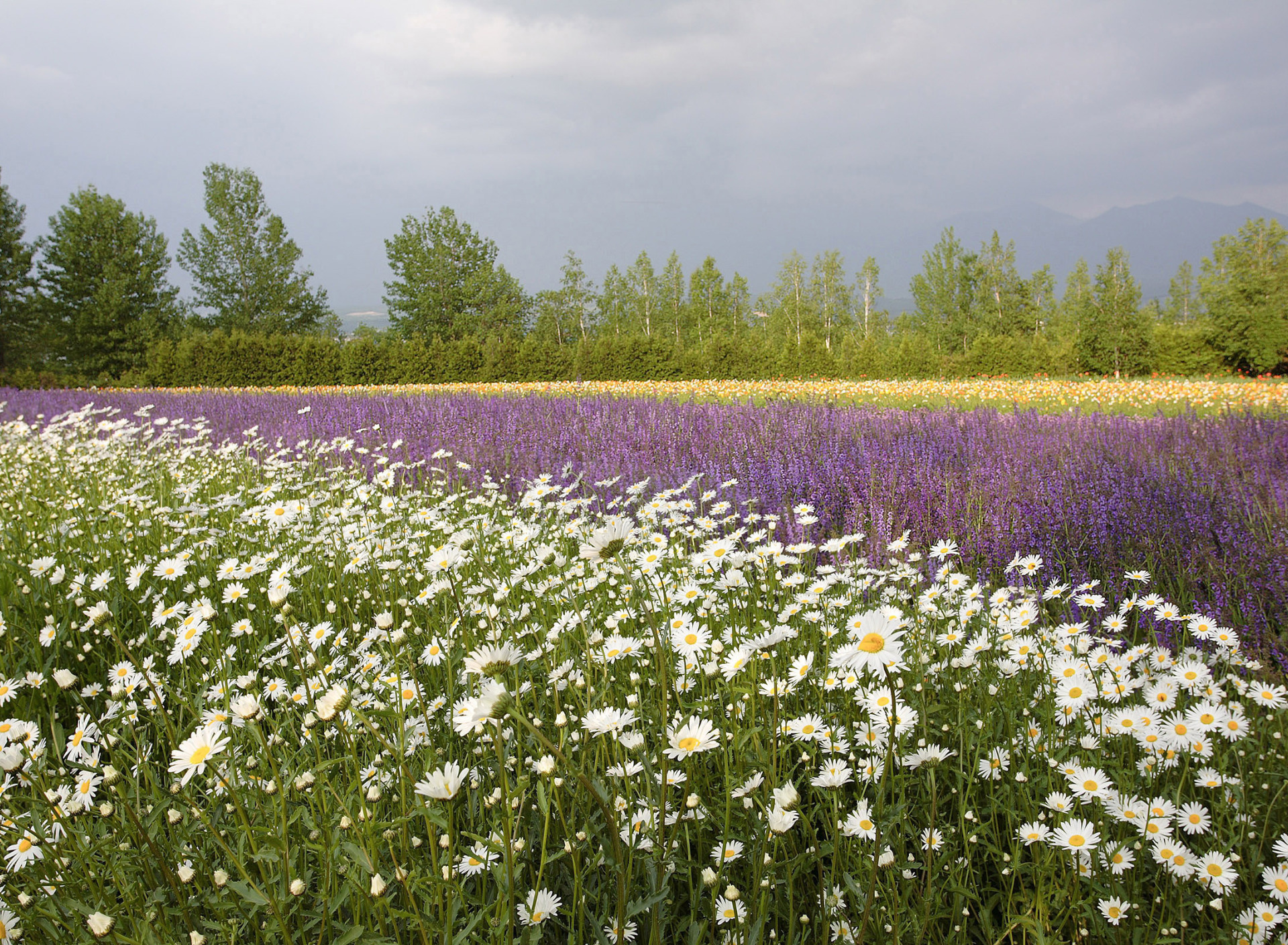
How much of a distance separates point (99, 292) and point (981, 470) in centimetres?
5038

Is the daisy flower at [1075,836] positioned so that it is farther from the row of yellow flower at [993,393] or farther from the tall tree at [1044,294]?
the tall tree at [1044,294]

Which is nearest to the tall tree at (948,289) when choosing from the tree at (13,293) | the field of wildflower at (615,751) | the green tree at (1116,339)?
the green tree at (1116,339)

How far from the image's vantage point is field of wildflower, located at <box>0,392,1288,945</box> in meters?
1.20


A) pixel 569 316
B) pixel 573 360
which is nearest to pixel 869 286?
pixel 569 316

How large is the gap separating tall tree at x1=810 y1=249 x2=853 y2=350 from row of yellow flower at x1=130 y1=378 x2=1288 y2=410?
120 feet

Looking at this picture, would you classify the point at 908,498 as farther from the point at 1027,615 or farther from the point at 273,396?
the point at 273,396

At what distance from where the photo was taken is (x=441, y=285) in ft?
162

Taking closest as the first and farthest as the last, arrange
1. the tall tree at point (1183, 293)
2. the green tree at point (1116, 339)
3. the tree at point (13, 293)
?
the green tree at point (1116, 339) → the tree at point (13, 293) → the tall tree at point (1183, 293)

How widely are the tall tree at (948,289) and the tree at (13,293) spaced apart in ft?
186

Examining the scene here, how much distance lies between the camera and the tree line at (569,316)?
23984 mm

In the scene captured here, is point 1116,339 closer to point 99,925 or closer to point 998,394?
point 998,394

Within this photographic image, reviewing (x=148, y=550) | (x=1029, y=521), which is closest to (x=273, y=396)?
(x=148, y=550)

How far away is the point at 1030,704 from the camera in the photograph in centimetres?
194

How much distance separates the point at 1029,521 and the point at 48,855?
4.83 m
